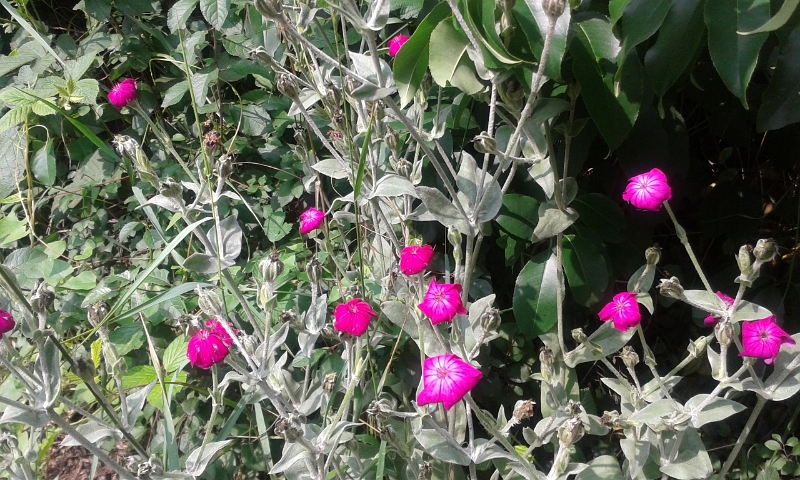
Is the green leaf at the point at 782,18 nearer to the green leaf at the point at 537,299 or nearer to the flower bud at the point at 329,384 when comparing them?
the green leaf at the point at 537,299

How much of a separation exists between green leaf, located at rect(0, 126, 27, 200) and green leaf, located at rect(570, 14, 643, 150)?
128cm

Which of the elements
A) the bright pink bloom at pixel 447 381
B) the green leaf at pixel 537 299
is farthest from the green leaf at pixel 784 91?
the bright pink bloom at pixel 447 381

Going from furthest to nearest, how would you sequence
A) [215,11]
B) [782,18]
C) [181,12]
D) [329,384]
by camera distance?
[181,12]
[215,11]
[329,384]
[782,18]

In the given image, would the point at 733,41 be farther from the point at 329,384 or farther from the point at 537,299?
the point at 329,384

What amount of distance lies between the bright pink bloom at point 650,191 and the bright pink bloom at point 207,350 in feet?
1.78

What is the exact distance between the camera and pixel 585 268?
3.02 ft

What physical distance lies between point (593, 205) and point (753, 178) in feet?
1.42

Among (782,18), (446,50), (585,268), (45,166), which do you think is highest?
(782,18)

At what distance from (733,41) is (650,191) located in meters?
0.19

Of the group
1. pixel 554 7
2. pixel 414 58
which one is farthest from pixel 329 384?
pixel 554 7

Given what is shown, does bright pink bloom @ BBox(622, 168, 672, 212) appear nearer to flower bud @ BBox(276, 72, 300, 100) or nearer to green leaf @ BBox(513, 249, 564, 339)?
green leaf @ BBox(513, 249, 564, 339)

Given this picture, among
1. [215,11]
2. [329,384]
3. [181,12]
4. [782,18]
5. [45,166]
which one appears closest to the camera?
[782,18]

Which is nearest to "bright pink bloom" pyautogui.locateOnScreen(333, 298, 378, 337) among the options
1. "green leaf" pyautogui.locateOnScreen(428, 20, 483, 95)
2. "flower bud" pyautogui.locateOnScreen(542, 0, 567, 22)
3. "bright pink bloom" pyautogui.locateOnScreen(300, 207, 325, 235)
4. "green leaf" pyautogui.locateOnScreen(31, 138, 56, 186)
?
"bright pink bloom" pyautogui.locateOnScreen(300, 207, 325, 235)

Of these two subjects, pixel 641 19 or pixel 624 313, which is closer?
pixel 641 19
